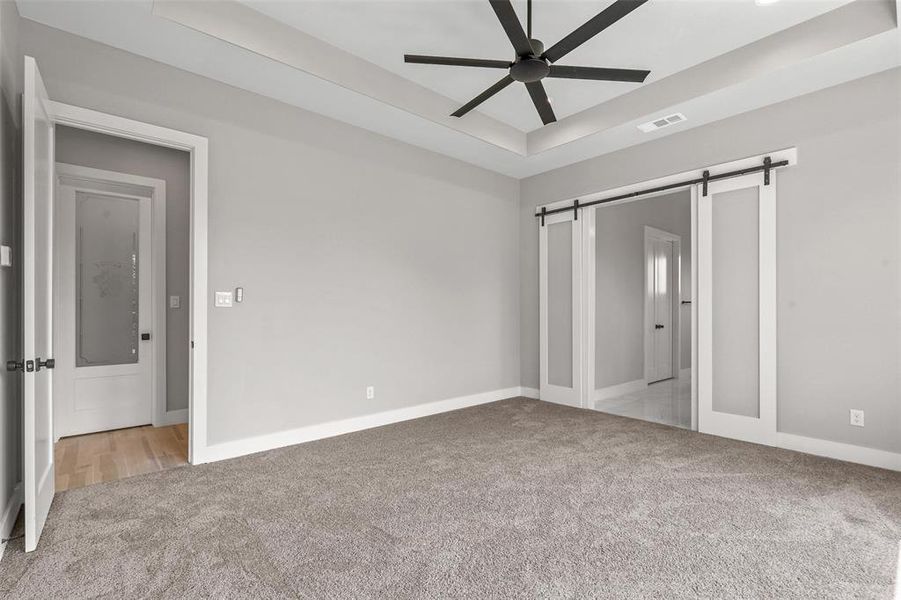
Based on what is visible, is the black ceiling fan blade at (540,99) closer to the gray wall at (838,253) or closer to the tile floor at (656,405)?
the gray wall at (838,253)

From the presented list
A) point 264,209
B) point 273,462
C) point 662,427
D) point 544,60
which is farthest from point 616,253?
point 273,462

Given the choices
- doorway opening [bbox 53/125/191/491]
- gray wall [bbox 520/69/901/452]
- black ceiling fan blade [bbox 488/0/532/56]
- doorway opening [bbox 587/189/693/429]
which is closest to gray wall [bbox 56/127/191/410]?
doorway opening [bbox 53/125/191/491]

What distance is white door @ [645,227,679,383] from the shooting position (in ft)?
21.0

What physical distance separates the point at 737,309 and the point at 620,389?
7.34 ft

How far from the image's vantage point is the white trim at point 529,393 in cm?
559

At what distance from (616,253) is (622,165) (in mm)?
1456

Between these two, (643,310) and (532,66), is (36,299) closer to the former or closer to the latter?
(532,66)

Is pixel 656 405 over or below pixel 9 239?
below

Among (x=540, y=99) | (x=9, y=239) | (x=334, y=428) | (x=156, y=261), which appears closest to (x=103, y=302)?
(x=156, y=261)

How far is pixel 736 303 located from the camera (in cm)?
391

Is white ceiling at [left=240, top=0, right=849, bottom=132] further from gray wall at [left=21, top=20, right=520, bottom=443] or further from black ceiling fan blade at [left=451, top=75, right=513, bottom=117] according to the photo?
gray wall at [left=21, top=20, right=520, bottom=443]

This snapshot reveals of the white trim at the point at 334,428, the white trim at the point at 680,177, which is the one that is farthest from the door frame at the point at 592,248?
the white trim at the point at 334,428

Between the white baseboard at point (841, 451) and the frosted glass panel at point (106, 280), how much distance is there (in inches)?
233

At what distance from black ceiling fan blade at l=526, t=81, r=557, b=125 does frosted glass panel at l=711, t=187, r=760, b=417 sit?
189 centimetres
